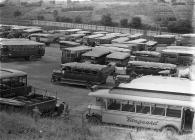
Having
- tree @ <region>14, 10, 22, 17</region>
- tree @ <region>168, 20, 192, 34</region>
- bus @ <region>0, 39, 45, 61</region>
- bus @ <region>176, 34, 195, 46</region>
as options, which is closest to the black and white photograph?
bus @ <region>0, 39, 45, 61</region>

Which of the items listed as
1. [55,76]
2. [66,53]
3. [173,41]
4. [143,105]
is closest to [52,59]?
[66,53]

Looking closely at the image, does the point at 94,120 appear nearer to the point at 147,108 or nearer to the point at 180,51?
the point at 147,108

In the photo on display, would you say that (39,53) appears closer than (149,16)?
Yes

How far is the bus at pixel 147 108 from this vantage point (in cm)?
1192

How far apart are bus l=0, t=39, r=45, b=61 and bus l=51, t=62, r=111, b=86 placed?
7279 millimetres

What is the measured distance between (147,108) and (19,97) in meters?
5.15

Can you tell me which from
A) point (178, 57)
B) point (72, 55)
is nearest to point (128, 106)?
point (72, 55)

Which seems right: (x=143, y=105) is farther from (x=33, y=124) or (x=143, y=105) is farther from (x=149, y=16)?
(x=149, y=16)

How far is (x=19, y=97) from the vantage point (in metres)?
14.2

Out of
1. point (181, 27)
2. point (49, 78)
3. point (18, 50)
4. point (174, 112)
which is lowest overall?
point (49, 78)

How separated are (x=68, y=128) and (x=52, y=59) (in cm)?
1963

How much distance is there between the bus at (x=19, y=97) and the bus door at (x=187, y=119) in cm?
487

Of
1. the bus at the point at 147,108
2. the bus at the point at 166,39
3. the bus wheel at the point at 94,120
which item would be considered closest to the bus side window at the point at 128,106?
the bus at the point at 147,108

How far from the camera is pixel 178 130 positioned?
11.9 metres
